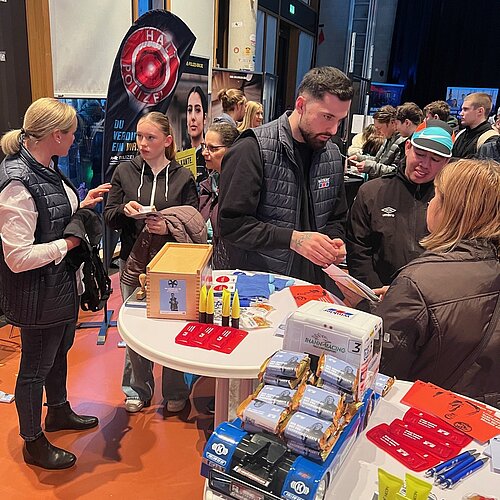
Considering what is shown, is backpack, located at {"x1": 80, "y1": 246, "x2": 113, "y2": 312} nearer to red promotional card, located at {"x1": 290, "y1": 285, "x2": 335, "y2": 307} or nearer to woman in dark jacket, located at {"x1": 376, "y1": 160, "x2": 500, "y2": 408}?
red promotional card, located at {"x1": 290, "y1": 285, "x2": 335, "y2": 307}

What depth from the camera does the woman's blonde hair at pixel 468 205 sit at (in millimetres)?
1433

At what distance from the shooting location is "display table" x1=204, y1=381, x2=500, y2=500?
1.03 meters

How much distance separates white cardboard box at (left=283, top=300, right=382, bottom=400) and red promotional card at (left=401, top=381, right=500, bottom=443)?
20 cm

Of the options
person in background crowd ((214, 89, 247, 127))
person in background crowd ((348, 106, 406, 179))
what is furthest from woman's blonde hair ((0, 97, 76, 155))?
person in background crowd ((348, 106, 406, 179))

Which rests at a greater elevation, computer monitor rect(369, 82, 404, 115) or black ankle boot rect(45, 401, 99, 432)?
computer monitor rect(369, 82, 404, 115)

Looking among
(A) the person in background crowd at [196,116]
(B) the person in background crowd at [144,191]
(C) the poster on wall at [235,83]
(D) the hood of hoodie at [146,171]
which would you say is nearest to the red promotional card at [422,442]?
(B) the person in background crowd at [144,191]

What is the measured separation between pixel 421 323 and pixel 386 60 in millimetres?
13004

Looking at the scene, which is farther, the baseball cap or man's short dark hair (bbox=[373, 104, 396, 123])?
man's short dark hair (bbox=[373, 104, 396, 123])

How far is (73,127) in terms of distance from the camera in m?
2.18

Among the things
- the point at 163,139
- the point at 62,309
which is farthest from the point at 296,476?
the point at 163,139

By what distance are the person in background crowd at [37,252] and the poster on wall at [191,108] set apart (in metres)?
2.43

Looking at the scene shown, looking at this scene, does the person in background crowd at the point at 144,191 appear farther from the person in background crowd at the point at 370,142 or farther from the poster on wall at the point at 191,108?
the person in background crowd at the point at 370,142

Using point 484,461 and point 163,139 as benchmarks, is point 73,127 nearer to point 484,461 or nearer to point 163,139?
A: point 163,139

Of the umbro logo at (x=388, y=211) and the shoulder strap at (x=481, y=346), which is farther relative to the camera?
the umbro logo at (x=388, y=211)
